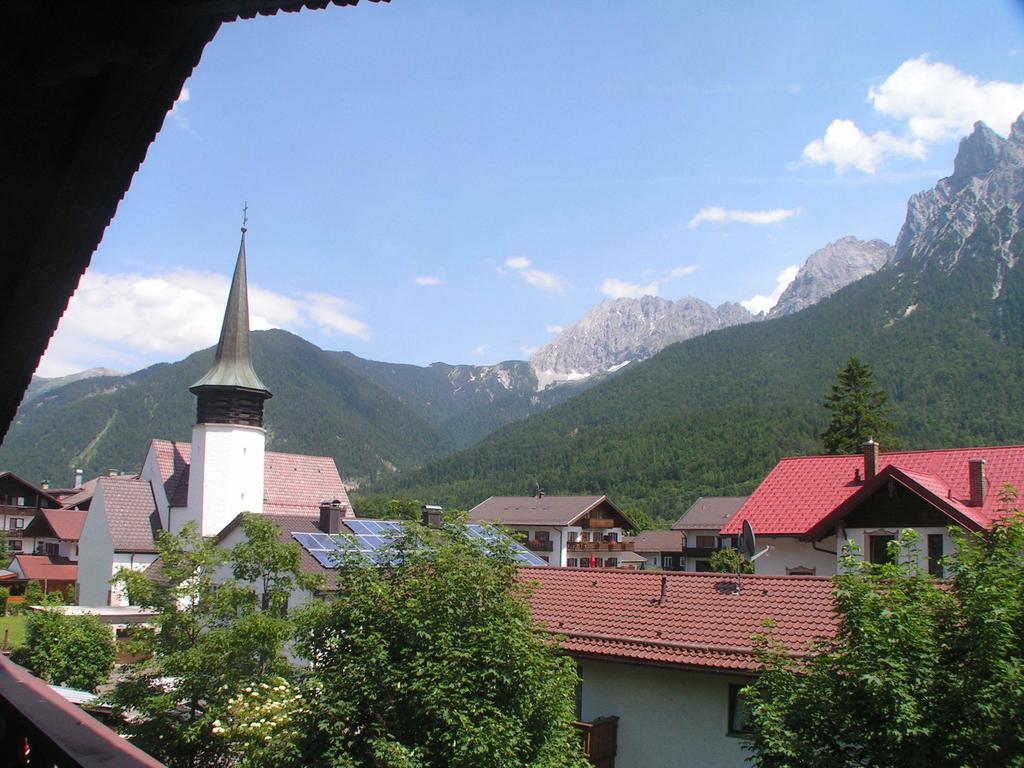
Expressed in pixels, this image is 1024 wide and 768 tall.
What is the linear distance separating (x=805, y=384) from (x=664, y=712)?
420 ft

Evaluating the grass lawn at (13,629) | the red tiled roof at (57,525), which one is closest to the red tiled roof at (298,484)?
the grass lawn at (13,629)

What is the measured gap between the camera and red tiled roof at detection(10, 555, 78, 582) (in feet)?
186

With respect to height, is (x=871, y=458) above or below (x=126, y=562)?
above

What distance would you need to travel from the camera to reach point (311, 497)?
47250mm

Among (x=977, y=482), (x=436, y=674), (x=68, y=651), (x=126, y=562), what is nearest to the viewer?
(x=436, y=674)

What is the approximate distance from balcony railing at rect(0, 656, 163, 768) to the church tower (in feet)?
130

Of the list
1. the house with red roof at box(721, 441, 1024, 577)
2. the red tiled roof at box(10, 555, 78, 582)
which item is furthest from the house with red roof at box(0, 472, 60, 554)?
the house with red roof at box(721, 441, 1024, 577)

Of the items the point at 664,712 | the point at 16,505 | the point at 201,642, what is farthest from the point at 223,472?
the point at 16,505

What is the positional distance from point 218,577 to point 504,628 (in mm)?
24468

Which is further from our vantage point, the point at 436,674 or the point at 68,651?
the point at 68,651

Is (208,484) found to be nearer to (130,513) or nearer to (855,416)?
(130,513)

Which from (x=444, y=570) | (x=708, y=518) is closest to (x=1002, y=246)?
(x=708, y=518)

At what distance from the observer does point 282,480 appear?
4666cm

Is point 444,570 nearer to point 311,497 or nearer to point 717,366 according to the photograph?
point 311,497
